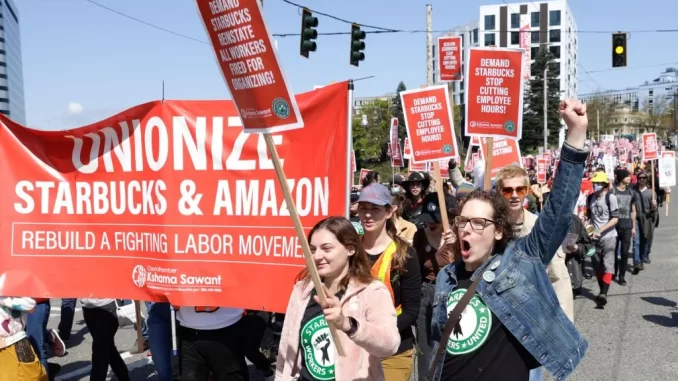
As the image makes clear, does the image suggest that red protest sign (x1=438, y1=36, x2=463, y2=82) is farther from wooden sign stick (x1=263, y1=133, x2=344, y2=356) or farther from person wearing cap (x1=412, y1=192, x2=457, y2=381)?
wooden sign stick (x1=263, y1=133, x2=344, y2=356)

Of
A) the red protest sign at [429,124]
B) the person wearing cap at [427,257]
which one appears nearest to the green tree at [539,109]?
the red protest sign at [429,124]

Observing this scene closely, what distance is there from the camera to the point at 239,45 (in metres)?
2.82

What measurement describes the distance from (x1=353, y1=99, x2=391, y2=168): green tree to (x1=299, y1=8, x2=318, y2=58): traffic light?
6001cm

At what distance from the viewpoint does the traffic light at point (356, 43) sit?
16.1 m

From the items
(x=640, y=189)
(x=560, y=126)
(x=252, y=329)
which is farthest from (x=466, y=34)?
(x=252, y=329)

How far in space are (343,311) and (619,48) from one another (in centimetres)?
1734

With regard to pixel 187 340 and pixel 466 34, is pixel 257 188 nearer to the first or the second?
pixel 187 340

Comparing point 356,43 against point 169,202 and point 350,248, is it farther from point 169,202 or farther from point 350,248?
point 350,248

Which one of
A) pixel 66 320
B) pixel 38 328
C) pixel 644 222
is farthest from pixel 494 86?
pixel 644 222

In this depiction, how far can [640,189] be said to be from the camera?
12578mm

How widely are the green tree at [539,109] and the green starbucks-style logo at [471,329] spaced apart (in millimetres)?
67527

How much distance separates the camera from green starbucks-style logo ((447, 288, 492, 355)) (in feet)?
8.50

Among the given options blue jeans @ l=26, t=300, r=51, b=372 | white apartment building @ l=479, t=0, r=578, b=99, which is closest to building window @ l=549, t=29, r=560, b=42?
white apartment building @ l=479, t=0, r=578, b=99

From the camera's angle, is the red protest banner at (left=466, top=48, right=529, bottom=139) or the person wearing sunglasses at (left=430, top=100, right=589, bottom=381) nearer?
the person wearing sunglasses at (left=430, top=100, right=589, bottom=381)
